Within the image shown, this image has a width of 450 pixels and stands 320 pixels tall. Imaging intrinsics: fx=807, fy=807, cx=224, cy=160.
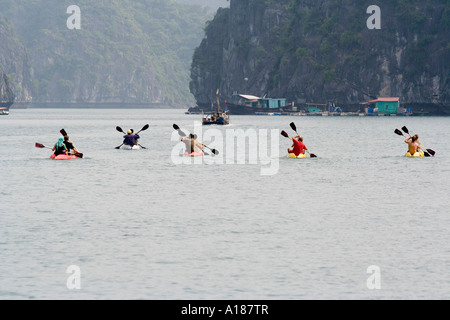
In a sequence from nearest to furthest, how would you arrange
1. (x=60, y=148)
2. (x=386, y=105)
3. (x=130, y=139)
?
1. (x=60, y=148)
2. (x=130, y=139)
3. (x=386, y=105)

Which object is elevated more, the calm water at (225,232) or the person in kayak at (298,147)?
the person in kayak at (298,147)

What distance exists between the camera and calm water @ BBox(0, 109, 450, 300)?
18.0 metres

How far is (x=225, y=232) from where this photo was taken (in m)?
24.4

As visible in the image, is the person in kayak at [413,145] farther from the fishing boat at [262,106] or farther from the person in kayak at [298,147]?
the fishing boat at [262,106]

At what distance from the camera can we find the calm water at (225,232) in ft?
59.2

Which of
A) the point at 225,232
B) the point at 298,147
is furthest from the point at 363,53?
the point at 225,232

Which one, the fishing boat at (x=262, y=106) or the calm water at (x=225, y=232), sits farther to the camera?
the fishing boat at (x=262, y=106)

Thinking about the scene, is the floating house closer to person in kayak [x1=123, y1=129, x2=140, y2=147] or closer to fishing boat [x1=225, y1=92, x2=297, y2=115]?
fishing boat [x1=225, y1=92, x2=297, y2=115]

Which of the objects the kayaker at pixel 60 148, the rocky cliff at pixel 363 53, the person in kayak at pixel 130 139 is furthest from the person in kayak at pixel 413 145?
the rocky cliff at pixel 363 53

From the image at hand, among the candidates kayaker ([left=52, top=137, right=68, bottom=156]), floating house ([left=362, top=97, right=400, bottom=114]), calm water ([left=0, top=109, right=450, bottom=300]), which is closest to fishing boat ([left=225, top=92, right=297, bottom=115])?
floating house ([left=362, top=97, right=400, bottom=114])

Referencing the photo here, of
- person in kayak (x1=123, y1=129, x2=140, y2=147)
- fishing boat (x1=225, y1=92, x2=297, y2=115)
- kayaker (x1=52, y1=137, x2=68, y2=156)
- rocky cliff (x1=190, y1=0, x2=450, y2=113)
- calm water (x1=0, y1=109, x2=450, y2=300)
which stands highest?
rocky cliff (x1=190, y1=0, x2=450, y2=113)

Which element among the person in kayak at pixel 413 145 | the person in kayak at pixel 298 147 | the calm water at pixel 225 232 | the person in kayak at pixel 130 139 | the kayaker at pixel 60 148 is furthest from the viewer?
the person in kayak at pixel 130 139

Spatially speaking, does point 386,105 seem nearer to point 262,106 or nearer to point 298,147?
point 262,106

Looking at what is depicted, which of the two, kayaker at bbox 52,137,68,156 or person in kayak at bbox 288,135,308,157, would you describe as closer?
kayaker at bbox 52,137,68,156
